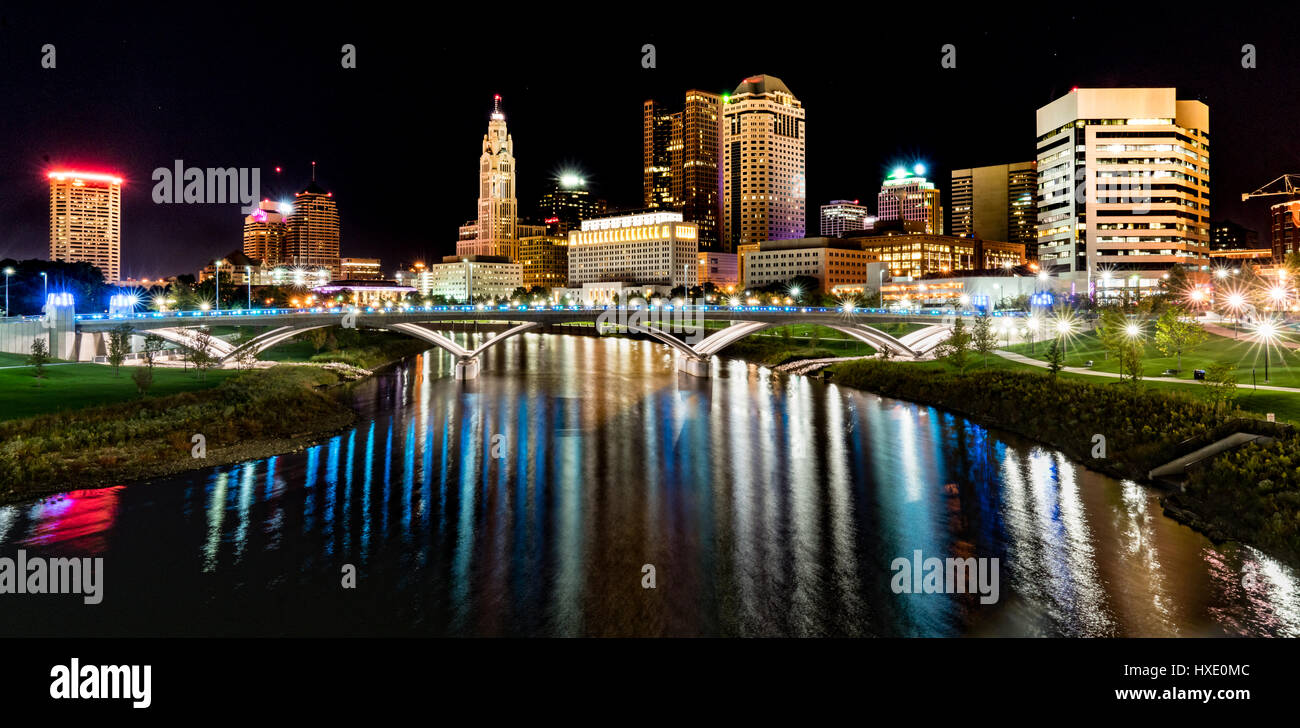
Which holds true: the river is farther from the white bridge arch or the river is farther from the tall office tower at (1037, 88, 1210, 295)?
the tall office tower at (1037, 88, 1210, 295)

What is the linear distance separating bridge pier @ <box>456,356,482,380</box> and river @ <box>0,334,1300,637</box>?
1203 inches

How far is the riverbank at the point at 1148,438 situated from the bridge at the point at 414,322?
49.5ft

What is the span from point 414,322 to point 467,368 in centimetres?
728

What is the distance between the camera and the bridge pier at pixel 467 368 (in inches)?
2945

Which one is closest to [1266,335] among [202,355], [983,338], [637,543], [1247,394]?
[1247,394]

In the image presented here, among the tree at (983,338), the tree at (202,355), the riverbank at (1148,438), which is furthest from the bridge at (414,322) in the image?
the riverbank at (1148,438)

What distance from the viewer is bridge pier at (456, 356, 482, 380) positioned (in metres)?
74.8

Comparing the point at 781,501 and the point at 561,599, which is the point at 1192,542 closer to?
the point at 781,501

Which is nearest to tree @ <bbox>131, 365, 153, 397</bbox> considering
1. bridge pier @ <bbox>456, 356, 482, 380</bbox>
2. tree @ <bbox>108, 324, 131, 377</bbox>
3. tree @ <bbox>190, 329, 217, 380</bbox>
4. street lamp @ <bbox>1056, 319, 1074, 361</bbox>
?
tree @ <bbox>108, 324, 131, 377</bbox>

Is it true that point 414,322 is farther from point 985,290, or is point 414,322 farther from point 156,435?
point 985,290

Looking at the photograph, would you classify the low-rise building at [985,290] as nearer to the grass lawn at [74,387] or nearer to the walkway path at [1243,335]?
the walkway path at [1243,335]
